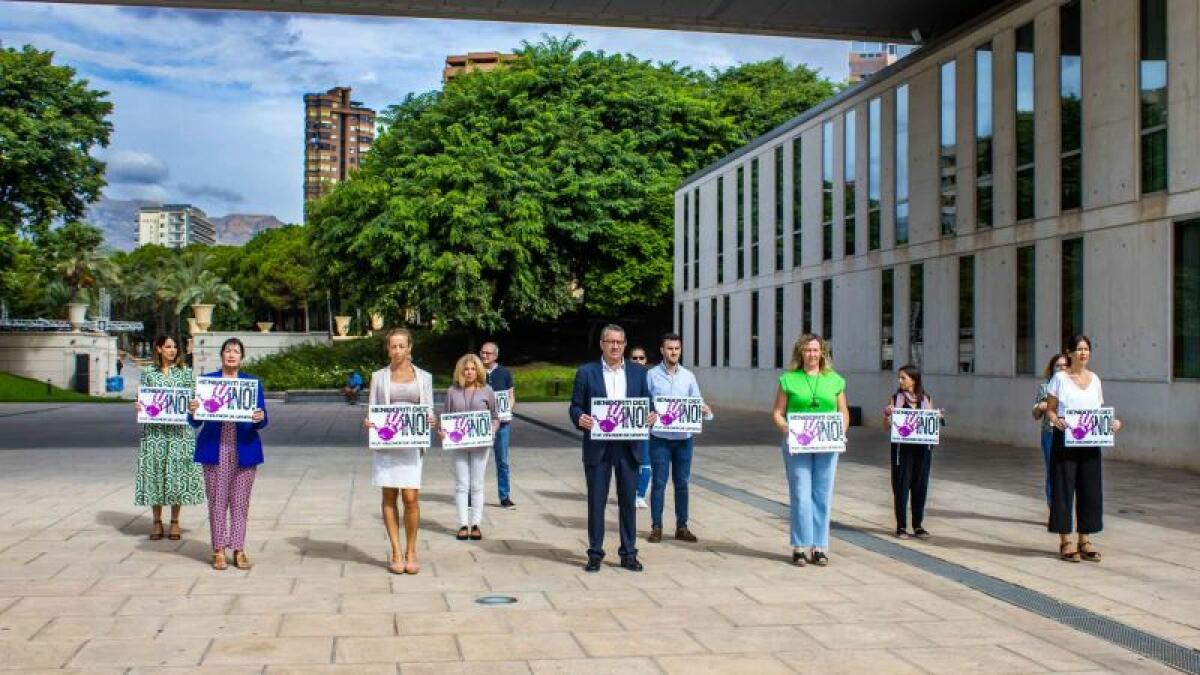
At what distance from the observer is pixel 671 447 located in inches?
433

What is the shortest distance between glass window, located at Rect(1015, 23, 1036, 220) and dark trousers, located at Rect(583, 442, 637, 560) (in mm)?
15341

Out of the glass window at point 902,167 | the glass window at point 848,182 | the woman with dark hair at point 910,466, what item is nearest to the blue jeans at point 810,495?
the woman with dark hair at point 910,466

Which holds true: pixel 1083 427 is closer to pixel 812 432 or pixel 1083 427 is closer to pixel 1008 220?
pixel 812 432

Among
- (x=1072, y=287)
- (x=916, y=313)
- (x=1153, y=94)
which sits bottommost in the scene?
(x=916, y=313)

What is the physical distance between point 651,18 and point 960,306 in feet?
28.1

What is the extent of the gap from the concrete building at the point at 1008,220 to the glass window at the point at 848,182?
6cm

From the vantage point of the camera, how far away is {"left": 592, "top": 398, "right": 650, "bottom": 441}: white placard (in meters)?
9.27

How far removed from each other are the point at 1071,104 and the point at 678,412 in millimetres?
13686

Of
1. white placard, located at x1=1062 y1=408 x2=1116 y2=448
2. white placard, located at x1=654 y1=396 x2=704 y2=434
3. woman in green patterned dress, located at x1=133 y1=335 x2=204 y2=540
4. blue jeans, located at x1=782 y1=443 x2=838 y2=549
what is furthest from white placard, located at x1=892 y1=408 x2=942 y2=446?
woman in green patterned dress, located at x1=133 y1=335 x2=204 y2=540

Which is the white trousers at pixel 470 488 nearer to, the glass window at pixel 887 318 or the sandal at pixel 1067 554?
the sandal at pixel 1067 554

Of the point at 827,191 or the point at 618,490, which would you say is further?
the point at 827,191

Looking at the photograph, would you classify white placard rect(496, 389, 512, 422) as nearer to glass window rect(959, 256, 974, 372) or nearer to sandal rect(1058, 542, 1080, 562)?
sandal rect(1058, 542, 1080, 562)

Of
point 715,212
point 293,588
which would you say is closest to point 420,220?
point 715,212

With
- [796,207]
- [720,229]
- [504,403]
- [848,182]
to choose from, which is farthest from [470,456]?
[720,229]
